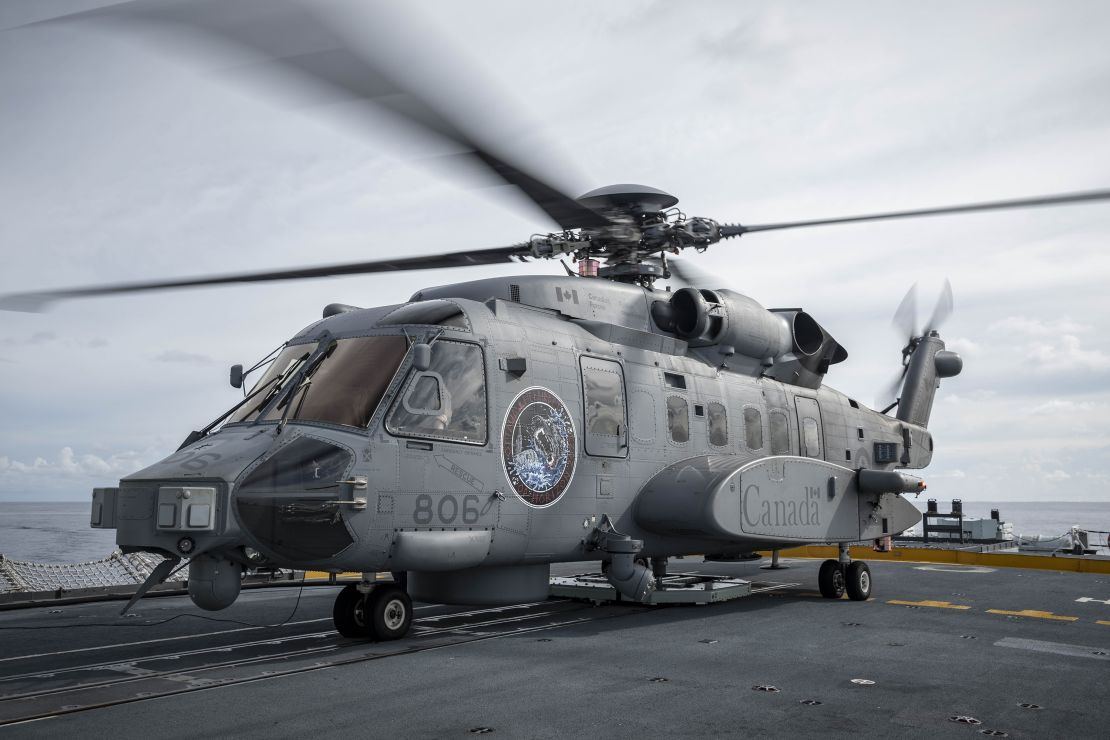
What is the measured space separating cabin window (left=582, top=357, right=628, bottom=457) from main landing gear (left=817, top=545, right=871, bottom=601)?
14.7 ft

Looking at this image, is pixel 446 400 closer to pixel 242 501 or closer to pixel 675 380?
pixel 242 501

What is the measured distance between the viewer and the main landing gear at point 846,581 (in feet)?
42.2

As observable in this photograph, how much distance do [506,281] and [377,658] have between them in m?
5.11

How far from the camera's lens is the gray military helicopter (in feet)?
24.5

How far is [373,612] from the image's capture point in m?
8.43

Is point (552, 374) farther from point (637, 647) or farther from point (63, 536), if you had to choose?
point (63, 536)

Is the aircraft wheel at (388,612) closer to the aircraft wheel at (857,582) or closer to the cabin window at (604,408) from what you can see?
the cabin window at (604,408)

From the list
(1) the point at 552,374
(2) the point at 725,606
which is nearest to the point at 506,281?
(1) the point at 552,374

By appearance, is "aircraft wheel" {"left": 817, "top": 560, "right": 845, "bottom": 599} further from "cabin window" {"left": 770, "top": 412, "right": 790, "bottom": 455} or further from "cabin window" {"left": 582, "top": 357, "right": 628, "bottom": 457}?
"cabin window" {"left": 582, "top": 357, "right": 628, "bottom": 457}

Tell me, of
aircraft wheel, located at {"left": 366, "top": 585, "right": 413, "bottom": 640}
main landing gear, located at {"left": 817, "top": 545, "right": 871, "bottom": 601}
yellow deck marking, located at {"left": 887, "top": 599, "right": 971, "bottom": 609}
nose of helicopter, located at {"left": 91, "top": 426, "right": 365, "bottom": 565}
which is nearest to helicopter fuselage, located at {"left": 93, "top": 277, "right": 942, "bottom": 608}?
nose of helicopter, located at {"left": 91, "top": 426, "right": 365, "bottom": 565}

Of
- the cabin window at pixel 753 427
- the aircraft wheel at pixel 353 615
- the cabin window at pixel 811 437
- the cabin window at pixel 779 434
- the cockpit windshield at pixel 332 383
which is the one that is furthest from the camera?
the cabin window at pixel 811 437

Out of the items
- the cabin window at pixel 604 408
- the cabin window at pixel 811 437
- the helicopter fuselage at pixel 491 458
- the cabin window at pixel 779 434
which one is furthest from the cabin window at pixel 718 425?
the cabin window at pixel 811 437

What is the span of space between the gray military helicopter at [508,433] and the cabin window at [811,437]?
0.17 feet

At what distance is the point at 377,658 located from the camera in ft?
25.1
